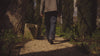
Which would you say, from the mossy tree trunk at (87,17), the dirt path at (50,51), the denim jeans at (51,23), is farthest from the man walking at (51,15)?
the mossy tree trunk at (87,17)

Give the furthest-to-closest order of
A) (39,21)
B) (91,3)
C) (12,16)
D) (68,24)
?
1. (39,21)
2. (68,24)
3. (91,3)
4. (12,16)

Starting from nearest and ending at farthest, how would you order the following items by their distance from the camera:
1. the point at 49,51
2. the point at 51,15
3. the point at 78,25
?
the point at 49,51 < the point at 51,15 < the point at 78,25

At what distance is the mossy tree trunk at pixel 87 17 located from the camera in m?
5.36

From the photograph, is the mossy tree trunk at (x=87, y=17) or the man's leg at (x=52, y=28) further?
the mossy tree trunk at (x=87, y=17)

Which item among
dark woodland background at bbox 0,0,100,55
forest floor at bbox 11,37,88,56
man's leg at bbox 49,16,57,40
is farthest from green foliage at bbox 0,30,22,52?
man's leg at bbox 49,16,57,40

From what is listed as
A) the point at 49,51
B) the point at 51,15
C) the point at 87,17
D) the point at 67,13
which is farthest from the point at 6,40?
the point at 67,13

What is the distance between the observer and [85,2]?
538cm

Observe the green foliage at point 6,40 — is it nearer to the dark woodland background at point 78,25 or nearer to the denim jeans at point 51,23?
the dark woodland background at point 78,25

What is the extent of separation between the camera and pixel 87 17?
5.38 metres

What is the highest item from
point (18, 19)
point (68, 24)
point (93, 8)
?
point (93, 8)

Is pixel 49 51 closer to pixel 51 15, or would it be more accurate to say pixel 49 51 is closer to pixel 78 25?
pixel 51 15

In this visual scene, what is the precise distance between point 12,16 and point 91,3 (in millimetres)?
3471

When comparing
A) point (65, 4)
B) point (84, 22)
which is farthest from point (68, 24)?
point (84, 22)

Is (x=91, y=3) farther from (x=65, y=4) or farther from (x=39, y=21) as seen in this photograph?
(x=39, y=21)
